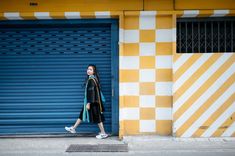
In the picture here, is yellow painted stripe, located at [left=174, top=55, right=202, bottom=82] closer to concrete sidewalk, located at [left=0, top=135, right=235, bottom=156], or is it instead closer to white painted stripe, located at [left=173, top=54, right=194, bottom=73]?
white painted stripe, located at [left=173, top=54, right=194, bottom=73]

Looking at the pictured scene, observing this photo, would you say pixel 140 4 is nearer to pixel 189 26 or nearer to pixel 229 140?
pixel 189 26

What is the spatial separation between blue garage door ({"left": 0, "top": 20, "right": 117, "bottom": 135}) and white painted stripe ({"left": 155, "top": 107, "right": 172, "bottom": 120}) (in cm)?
112

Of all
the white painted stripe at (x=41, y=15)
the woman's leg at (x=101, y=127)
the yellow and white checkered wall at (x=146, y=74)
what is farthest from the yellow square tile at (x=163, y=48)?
the white painted stripe at (x=41, y=15)

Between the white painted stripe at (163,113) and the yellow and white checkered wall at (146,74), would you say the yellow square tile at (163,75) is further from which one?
the white painted stripe at (163,113)

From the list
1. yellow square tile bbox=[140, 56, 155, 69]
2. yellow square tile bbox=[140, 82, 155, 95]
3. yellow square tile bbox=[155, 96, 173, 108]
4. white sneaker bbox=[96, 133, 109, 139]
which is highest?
yellow square tile bbox=[140, 56, 155, 69]

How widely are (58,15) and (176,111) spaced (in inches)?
135

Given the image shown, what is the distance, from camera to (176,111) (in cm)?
881

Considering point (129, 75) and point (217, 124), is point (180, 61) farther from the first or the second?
→ point (217, 124)

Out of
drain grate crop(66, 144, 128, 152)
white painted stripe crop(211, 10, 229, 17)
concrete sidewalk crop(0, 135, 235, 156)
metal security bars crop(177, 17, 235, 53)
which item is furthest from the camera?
metal security bars crop(177, 17, 235, 53)

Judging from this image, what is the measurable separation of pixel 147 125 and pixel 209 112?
1421 millimetres

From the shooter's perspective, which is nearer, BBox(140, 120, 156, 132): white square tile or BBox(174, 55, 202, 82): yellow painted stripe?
BBox(174, 55, 202, 82): yellow painted stripe

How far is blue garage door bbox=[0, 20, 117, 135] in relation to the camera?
9.29m

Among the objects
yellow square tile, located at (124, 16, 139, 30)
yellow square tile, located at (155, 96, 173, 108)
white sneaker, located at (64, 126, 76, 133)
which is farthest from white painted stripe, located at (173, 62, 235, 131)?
white sneaker, located at (64, 126, 76, 133)

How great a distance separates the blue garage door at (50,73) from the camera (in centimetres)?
929
